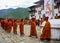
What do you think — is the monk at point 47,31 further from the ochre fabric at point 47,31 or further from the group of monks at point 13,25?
the group of monks at point 13,25

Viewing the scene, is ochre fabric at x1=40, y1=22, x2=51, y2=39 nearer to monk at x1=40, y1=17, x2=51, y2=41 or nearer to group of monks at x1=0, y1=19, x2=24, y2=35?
monk at x1=40, y1=17, x2=51, y2=41

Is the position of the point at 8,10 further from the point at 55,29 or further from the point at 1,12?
the point at 55,29

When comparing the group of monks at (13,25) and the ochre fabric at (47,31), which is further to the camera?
the group of monks at (13,25)

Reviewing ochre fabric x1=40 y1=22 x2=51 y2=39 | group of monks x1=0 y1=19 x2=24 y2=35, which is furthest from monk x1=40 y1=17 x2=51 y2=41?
group of monks x1=0 y1=19 x2=24 y2=35

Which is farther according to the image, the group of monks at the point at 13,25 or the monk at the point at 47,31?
the group of monks at the point at 13,25

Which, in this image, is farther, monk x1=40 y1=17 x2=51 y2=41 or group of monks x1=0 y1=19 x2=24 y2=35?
group of monks x1=0 y1=19 x2=24 y2=35

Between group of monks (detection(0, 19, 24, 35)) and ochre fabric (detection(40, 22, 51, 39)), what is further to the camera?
group of monks (detection(0, 19, 24, 35))

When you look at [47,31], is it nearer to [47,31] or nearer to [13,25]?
[47,31]

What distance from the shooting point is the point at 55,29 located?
51.0ft

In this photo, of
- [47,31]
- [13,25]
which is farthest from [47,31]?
[13,25]

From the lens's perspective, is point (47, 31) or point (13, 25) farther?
point (13, 25)

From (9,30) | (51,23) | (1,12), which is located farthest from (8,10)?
(51,23)

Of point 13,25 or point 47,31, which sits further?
point 13,25

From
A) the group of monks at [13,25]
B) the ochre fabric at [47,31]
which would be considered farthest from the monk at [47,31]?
the group of monks at [13,25]
